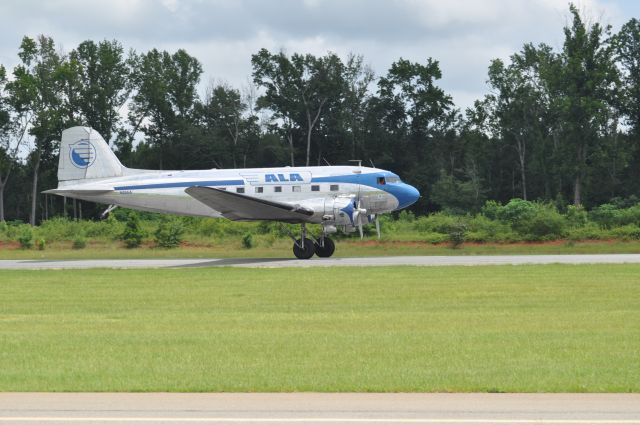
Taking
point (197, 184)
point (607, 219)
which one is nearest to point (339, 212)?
point (197, 184)

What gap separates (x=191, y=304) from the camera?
22375 mm

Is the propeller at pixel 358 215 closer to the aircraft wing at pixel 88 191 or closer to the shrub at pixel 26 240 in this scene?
the aircraft wing at pixel 88 191

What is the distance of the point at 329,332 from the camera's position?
16844 mm

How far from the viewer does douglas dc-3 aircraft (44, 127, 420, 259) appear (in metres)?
37.8

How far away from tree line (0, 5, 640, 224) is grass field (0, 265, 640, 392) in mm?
51244

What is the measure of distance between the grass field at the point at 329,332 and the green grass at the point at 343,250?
13.2 m

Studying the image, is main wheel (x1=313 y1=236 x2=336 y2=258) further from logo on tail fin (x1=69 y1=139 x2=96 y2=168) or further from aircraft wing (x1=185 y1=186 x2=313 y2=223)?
logo on tail fin (x1=69 y1=139 x2=96 y2=168)

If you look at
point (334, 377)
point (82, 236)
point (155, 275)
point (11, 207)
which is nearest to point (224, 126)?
point (11, 207)

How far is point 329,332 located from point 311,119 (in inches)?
2841

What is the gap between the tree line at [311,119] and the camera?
81875 mm

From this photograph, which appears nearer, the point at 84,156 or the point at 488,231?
the point at 84,156

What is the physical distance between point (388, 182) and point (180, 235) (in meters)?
15.8
